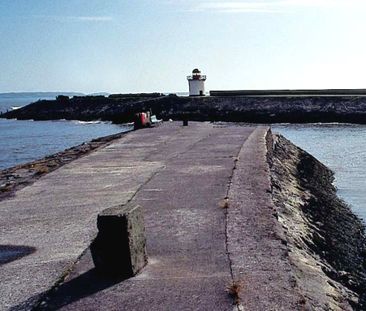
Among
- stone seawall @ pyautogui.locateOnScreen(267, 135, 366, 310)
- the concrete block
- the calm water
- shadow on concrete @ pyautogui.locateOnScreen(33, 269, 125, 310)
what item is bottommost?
the calm water

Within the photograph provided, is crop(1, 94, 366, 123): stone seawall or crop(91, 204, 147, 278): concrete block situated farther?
crop(1, 94, 366, 123): stone seawall

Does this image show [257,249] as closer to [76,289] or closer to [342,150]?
[76,289]

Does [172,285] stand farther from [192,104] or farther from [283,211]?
[192,104]

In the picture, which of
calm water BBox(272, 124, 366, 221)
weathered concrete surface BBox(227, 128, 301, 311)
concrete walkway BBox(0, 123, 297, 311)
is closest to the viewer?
weathered concrete surface BBox(227, 128, 301, 311)

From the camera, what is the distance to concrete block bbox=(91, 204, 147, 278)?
612cm

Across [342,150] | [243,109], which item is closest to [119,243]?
[342,150]

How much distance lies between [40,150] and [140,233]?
2580 centimetres

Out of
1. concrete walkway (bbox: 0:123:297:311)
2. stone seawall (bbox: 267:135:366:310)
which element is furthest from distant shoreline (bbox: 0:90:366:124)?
concrete walkway (bbox: 0:123:297:311)

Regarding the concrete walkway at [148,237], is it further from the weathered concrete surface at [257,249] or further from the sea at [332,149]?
the sea at [332,149]

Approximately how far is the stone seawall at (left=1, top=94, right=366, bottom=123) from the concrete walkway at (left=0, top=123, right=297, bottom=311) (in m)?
34.7

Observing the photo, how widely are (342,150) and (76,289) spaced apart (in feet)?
79.3

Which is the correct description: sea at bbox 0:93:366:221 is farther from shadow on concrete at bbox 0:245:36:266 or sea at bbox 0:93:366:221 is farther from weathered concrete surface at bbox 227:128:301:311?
shadow on concrete at bbox 0:245:36:266

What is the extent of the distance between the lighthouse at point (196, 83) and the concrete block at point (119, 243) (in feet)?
168

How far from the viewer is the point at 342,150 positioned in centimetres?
2838
